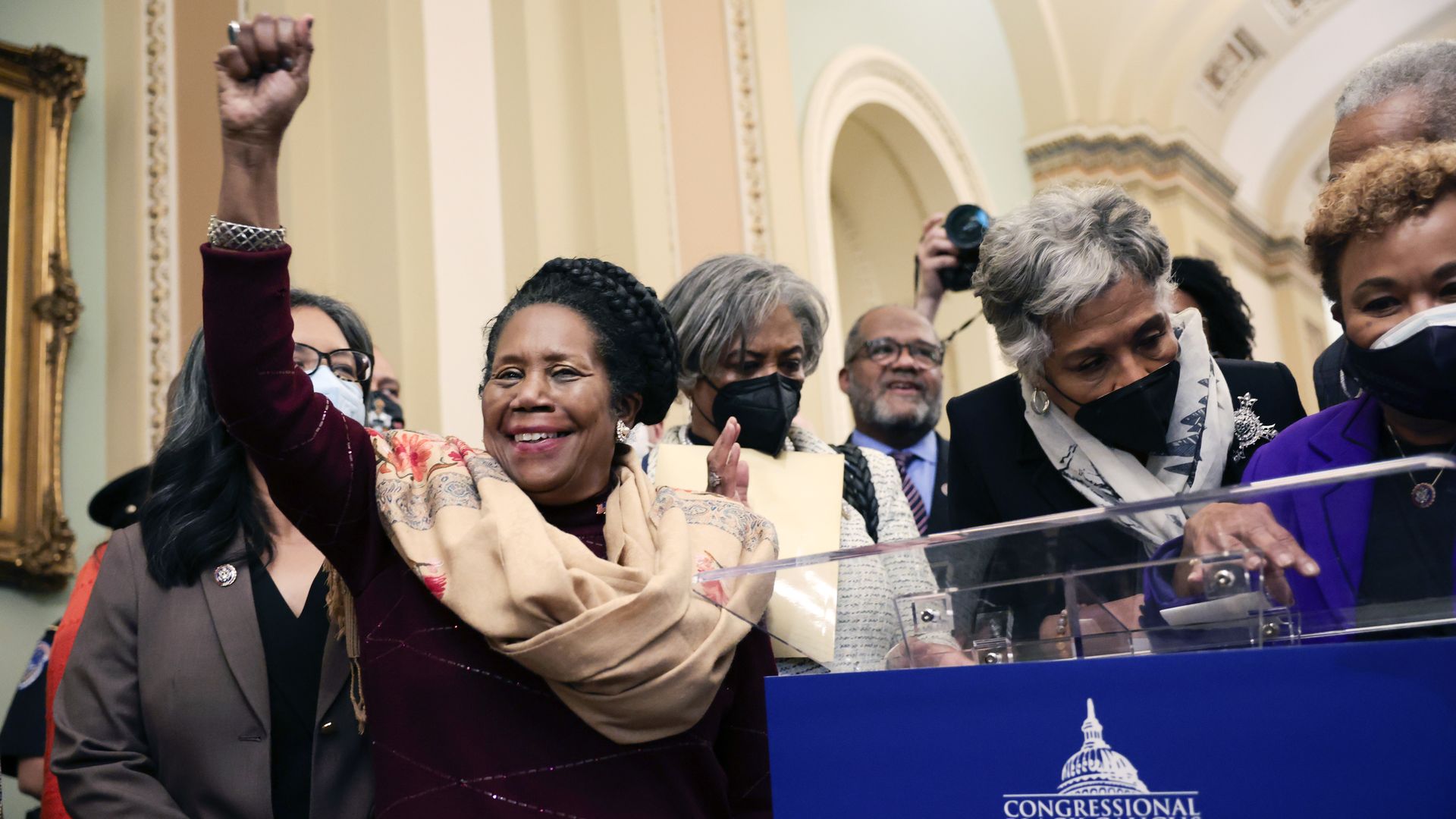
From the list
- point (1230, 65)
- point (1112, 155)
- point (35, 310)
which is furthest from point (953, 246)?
point (1230, 65)

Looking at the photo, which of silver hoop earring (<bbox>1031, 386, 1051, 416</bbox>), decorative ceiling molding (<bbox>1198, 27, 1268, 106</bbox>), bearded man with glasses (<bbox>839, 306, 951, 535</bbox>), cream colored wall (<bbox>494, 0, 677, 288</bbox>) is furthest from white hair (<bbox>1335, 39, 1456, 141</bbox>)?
decorative ceiling molding (<bbox>1198, 27, 1268, 106</bbox>)

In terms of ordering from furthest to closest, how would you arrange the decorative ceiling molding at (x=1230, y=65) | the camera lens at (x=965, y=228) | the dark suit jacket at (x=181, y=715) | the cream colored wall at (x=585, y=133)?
the decorative ceiling molding at (x=1230, y=65) → the cream colored wall at (x=585, y=133) → the camera lens at (x=965, y=228) → the dark suit jacket at (x=181, y=715)

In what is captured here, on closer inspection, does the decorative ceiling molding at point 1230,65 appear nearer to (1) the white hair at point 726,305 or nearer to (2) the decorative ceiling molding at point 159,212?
(2) the decorative ceiling molding at point 159,212

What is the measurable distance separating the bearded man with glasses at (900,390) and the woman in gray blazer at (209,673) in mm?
2109

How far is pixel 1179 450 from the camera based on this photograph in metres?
2.11

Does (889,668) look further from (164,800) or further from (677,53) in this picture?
(677,53)

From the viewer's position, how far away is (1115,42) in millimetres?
10180

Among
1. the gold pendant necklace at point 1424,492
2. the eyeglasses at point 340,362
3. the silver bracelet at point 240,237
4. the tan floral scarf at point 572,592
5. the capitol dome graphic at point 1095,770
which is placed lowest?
the capitol dome graphic at point 1095,770

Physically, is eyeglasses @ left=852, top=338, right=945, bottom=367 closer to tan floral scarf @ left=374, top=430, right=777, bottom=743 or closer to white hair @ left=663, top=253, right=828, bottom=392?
white hair @ left=663, top=253, right=828, bottom=392

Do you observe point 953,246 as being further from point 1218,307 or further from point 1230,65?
point 1230,65

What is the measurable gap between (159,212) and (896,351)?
2.23 m

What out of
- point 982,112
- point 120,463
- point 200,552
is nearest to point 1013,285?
point 200,552

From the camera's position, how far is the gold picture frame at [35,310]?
3768mm

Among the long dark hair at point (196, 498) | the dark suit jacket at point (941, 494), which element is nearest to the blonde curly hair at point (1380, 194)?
the dark suit jacket at point (941, 494)
